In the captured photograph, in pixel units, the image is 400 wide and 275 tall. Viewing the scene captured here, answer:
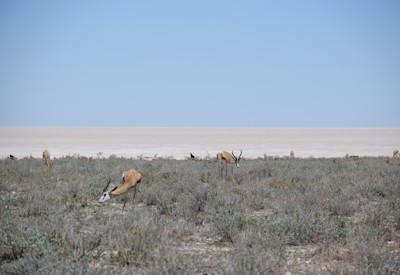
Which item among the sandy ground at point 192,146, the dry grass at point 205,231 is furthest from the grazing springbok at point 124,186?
the sandy ground at point 192,146

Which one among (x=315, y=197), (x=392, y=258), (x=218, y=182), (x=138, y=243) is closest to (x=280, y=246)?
(x=392, y=258)

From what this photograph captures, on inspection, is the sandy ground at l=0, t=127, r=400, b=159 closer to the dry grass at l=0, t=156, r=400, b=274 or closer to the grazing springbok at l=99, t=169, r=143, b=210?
the dry grass at l=0, t=156, r=400, b=274

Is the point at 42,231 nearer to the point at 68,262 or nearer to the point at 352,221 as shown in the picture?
the point at 68,262

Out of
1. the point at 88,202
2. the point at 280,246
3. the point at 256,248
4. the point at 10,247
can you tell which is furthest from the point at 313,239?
the point at 88,202

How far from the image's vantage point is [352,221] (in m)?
9.52

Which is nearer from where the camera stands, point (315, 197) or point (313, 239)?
point (313, 239)

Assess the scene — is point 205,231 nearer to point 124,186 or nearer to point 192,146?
point 124,186

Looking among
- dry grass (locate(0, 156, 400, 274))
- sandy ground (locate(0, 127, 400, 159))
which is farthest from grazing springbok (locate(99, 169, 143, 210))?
sandy ground (locate(0, 127, 400, 159))

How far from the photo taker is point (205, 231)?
8.60 meters

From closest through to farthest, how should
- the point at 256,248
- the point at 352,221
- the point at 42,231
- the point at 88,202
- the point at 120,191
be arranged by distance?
the point at 256,248, the point at 42,231, the point at 352,221, the point at 120,191, the point at 88,202

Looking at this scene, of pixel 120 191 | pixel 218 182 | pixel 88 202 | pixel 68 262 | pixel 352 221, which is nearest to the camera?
pixel 68 262

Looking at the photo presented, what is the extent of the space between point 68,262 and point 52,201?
5604mm

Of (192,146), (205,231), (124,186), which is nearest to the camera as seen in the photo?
(205,231)

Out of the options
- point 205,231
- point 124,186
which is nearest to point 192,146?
point 124,186
